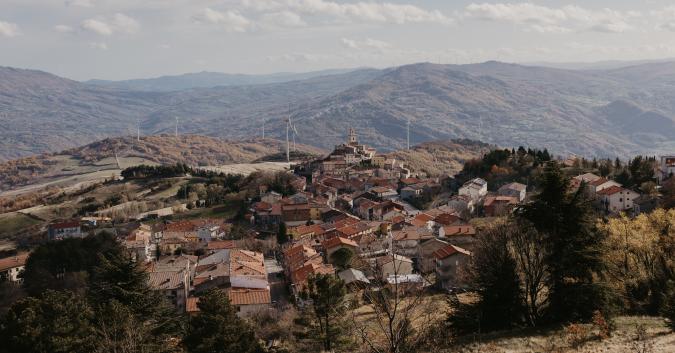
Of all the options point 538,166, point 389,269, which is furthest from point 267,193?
point 389,269

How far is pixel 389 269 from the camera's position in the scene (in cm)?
4216

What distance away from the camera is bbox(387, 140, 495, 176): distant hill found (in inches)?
5694

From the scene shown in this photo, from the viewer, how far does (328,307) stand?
83.8ft

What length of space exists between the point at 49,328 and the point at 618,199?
49.1 m

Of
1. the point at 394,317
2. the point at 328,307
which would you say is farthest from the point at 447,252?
the point at 394,317

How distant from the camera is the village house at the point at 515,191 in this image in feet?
216

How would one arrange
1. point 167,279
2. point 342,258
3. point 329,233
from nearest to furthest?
1. point 167,279
2. point 342,258
3. point 329,233

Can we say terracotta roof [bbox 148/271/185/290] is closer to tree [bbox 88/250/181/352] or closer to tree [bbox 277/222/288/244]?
tree [bbox 88/250/181/352]

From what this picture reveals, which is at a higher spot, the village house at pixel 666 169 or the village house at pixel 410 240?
the village house at pixel 666 169

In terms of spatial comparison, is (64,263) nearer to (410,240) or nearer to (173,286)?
(173,286)

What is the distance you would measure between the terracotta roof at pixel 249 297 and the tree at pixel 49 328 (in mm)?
13733

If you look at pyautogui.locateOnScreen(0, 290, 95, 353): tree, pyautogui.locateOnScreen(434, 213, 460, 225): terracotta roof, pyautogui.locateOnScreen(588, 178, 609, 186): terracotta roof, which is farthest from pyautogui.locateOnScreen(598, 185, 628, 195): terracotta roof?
pyautogui.locateOnScreen(0, 290, 95, 353): tree

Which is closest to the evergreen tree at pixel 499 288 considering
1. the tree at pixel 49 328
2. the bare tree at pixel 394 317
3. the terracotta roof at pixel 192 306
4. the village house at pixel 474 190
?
the bare tree at pixel 394 317

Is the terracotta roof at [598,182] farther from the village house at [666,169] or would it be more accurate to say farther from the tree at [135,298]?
the tree at [135,298]
